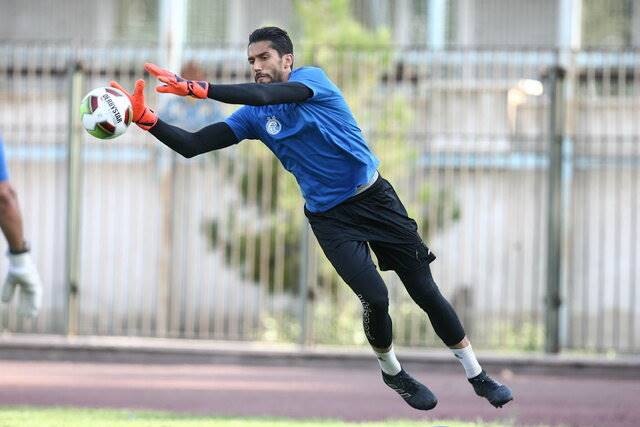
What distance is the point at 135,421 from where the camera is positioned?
880 cm

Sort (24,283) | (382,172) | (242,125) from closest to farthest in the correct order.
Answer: (242,125) → (24,283) → (382,172)

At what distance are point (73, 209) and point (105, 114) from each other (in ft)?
28.2

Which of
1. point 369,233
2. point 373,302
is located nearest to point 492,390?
point 373,302

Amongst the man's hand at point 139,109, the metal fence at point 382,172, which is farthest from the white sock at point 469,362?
the metal fence at point 382,172

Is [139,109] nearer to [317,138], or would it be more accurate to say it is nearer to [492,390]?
[317,138]

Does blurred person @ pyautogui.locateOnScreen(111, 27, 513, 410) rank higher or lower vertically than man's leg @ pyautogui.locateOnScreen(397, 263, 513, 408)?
higher

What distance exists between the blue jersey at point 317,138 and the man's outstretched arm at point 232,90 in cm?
31

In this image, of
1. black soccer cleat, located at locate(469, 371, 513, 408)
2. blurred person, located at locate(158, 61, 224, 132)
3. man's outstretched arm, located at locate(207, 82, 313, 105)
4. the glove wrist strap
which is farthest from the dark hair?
blurred person, located at locate(158, 61, 224, 132)

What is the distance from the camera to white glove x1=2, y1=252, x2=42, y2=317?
8.98m

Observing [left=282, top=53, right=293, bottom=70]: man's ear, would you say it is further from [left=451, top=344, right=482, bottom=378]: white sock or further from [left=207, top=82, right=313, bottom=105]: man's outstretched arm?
[left=451, top=344, right=482, bottom=378]: white sock

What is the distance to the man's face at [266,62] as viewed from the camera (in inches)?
289

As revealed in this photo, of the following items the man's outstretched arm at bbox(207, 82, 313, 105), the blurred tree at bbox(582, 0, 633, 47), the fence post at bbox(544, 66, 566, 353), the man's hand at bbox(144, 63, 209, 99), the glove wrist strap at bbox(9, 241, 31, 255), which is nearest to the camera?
the man's hand at bbox(144, 63, 209, 99)

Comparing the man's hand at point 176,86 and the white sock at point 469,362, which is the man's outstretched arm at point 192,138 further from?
the white sock at point 469,362

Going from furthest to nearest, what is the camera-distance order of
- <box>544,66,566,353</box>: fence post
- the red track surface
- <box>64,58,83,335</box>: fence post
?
<box>64,58,83,335</box>: fence post, <box>544,66,566,353</box>: fence post, the red track surface
